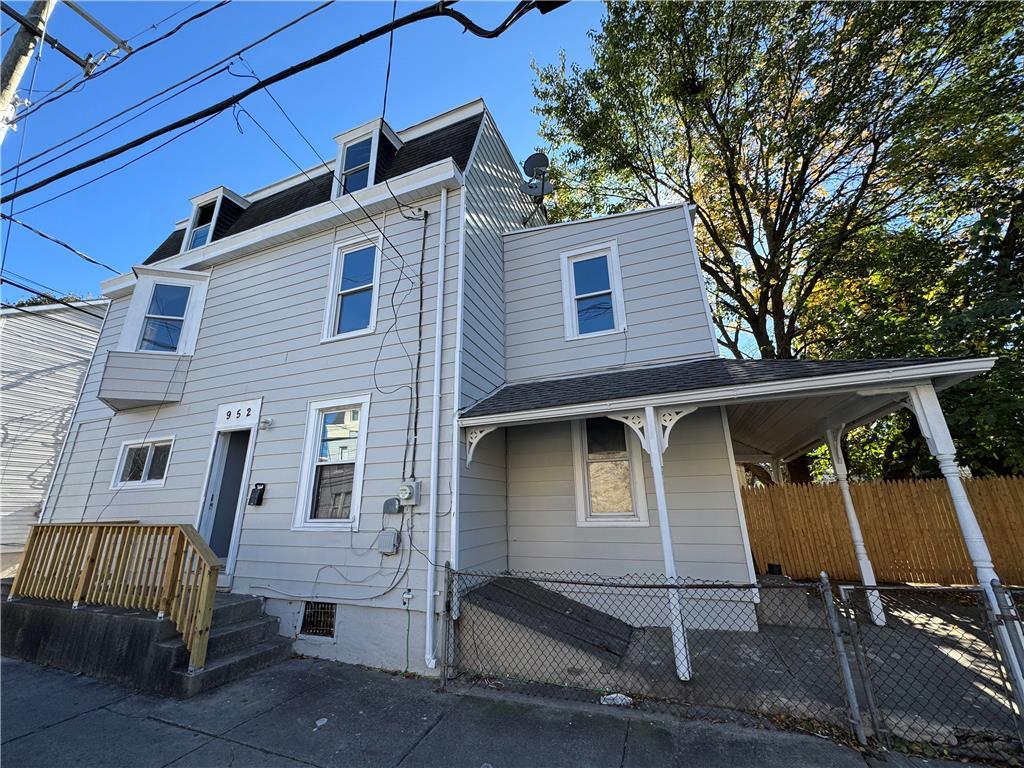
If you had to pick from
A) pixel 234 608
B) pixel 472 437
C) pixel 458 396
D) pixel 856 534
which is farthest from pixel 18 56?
pixel 856 534

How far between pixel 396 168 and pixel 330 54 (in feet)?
10.6

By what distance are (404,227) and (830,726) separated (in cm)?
712

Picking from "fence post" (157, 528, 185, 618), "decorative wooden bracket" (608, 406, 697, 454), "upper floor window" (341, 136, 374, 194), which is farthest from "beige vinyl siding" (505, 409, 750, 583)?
"upper floor window" (341, 136, 374, 194)

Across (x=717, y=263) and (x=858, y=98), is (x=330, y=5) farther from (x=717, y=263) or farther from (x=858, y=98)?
(x=717, y=263)

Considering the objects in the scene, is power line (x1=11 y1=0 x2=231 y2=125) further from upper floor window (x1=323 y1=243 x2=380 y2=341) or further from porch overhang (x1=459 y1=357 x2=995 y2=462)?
porch overhang (x1=459 y1=357 x2=995 y2=462)

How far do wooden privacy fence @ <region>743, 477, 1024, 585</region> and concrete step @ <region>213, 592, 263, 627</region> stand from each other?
896 centimetres

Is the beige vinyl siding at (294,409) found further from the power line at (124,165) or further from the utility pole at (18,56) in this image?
the utility pole at (18,56)

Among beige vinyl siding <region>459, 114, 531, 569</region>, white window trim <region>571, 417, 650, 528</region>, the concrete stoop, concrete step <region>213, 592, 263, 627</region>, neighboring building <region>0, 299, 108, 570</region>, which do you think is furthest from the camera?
neighboring building <region>0, 299, 108, 570</region>

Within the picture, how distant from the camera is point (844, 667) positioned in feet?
9.72

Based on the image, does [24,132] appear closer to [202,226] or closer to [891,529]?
[202,226]

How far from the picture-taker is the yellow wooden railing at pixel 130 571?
13.3 ft

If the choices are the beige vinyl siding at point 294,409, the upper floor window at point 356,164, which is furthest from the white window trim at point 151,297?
the upper floor window at point 356,164

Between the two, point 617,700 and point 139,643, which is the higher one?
point 139,643

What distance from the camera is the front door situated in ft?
19.9
